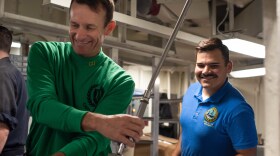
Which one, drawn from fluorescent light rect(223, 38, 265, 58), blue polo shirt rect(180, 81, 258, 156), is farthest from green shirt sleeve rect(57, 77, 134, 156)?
fluorescent light rect(223, 38, 265, 58)

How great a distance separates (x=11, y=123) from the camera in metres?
1.62

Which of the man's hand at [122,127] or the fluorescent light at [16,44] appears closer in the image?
the man's hand at [122,127]

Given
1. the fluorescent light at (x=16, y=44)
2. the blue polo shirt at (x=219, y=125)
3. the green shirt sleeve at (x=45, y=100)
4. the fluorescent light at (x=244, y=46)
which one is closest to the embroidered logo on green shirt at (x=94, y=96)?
the green shirt sleeve at (x=45, y=100)

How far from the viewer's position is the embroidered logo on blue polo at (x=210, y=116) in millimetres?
2174

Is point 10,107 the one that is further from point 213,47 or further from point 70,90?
point 213,47

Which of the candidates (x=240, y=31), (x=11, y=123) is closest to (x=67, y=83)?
(x=11, y=123)

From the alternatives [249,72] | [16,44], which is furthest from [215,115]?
[249,72]

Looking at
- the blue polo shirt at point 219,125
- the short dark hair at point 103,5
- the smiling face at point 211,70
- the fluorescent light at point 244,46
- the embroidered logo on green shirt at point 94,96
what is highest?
the fluorescent light at point 244,46

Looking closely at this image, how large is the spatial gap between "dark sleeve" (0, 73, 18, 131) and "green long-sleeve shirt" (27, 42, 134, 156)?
473 millimetres

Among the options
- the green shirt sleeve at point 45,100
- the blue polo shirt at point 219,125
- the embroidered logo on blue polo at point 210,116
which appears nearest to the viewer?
the green shirt sleeve at point 45,100

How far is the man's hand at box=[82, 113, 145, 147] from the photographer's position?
2.71 feet

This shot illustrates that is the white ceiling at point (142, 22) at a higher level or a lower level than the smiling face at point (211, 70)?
higher

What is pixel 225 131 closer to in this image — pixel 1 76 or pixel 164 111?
pixel 1 76

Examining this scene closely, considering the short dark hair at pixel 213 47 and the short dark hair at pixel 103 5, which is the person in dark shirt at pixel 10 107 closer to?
the short dark hair at pixel 103 5
